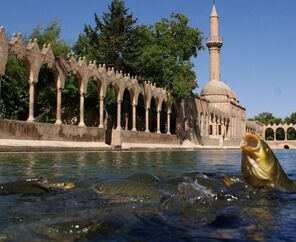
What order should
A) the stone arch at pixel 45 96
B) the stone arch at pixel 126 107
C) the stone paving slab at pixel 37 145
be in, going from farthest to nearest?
the stone arch at pixel 126 107
the stone arch at pixel 45 96
the stone paving slab at pixel 37 145

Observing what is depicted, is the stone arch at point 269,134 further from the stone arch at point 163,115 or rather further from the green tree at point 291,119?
the stone arch at point 163,115

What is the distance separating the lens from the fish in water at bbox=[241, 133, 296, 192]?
5.30 metres

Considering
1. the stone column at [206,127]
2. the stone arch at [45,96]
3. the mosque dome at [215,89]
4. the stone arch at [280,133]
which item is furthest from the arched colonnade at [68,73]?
the stone arch at [280,133]

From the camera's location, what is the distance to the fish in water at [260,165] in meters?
5.30

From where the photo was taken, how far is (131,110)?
132 feet

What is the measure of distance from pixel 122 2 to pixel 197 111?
16.1 m

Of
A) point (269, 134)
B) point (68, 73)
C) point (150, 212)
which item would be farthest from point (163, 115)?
point (269, 134)

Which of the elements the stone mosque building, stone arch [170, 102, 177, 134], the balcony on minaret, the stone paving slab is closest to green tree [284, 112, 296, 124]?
the stone mosque building

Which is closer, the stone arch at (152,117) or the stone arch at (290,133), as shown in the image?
the stone arch at (152,117)

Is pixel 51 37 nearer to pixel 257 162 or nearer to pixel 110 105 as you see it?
pixel 110 105

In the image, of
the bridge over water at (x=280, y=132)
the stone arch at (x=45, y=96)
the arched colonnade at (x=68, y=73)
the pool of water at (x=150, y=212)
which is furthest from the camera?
the bridge over water at (x=280, y=132)

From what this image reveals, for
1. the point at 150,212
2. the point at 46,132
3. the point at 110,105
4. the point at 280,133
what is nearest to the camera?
the point at 150,212

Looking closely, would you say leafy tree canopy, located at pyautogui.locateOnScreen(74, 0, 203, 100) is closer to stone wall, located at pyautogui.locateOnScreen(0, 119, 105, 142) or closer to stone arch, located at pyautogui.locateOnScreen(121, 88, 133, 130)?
stone arch, located at pyautogui.locateOnScreen(121, 88, 133, 130)

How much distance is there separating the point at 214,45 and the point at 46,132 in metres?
49.1
